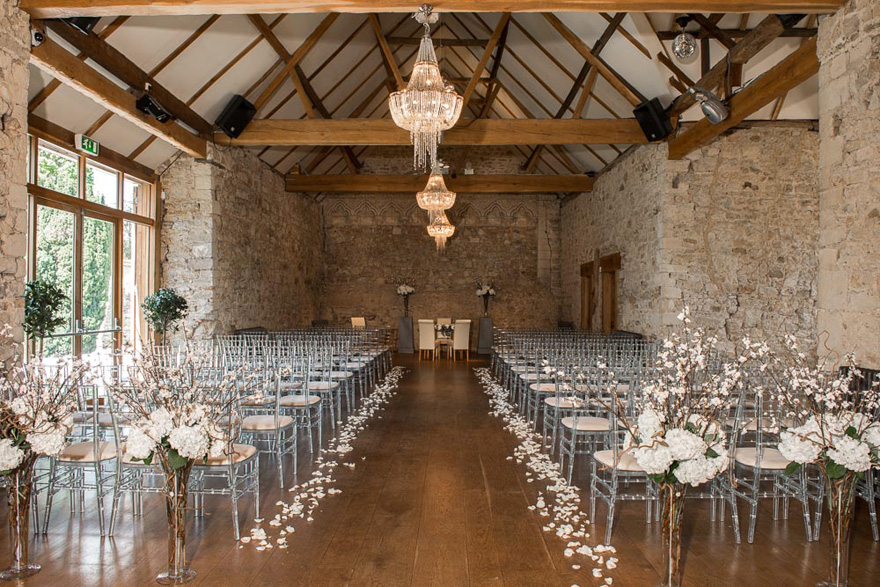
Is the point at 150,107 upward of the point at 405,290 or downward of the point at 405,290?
upward

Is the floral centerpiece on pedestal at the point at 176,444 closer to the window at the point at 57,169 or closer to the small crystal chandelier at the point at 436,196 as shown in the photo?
the window at the point at 57,169

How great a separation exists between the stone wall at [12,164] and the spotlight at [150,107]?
2.14 m

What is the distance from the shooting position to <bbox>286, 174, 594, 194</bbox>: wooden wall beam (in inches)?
529

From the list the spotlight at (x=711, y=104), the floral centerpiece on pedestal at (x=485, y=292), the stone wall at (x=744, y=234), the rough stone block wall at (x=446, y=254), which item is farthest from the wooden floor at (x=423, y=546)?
the rough stone block wall at (x=446, y=254)

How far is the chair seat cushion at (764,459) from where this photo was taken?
3.59 meters

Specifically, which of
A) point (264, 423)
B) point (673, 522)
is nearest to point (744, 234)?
point (673, 522)

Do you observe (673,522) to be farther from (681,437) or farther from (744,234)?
(744,234)

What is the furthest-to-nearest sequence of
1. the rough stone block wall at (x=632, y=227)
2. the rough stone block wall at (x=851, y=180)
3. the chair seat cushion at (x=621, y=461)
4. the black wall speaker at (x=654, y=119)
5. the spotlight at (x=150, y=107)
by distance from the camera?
the rough stone block wall at (x=632, y=227) → the black wall speaker at (x=654, y=119) → the spotlight at (x=150, y=107) → the rough stone block wall at (x=851, y=180) → the chair seat cushion at (x=621, y=461)

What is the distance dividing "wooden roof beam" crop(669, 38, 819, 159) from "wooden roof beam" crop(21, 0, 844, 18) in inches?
38.8

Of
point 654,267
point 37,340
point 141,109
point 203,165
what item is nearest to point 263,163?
point 203,165

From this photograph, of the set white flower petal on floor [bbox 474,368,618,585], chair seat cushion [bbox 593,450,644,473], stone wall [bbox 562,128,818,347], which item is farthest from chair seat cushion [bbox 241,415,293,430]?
stone wall [bbox 562,128,818,347]

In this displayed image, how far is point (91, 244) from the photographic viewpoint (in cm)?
803

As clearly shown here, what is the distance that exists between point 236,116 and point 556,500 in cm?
777

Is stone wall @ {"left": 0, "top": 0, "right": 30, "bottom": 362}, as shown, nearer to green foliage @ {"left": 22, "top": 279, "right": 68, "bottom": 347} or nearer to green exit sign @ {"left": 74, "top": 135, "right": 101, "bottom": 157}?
green foliage @ {"left": 22, "top": 279, "right": 68, "bottom": 347}
